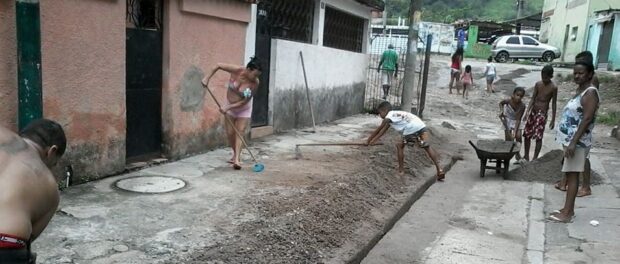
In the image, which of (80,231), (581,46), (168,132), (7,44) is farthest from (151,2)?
(581,46)

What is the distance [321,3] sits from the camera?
10.8 metres

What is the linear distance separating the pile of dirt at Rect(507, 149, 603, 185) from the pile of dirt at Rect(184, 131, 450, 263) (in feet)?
5.05

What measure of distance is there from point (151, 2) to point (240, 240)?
356 cm

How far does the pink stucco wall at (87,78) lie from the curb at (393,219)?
300 cm

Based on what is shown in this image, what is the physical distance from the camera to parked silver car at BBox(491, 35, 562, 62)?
26781 mm

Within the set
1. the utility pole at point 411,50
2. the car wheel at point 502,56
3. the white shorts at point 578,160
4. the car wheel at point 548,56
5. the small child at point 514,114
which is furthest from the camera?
the car wheel at point 502,56

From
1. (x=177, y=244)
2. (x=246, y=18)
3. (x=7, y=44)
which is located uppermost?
(x=246, y=18)

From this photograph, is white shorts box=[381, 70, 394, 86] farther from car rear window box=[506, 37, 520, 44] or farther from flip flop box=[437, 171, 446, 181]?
car rear window box=[506, 37, 520, 44]

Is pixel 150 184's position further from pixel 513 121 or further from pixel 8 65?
pixel 513 121

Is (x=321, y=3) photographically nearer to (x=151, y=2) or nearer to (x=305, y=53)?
(x=305, y=53)

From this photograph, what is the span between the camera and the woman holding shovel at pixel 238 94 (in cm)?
636

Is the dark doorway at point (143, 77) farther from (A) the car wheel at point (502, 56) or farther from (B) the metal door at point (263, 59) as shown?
(A) the car wheel at point (502, 56)

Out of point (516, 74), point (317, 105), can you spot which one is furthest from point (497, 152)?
point (516, 74)

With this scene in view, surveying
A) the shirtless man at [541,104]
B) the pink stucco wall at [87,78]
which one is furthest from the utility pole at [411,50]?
the pink stucco wall at [87,78]
